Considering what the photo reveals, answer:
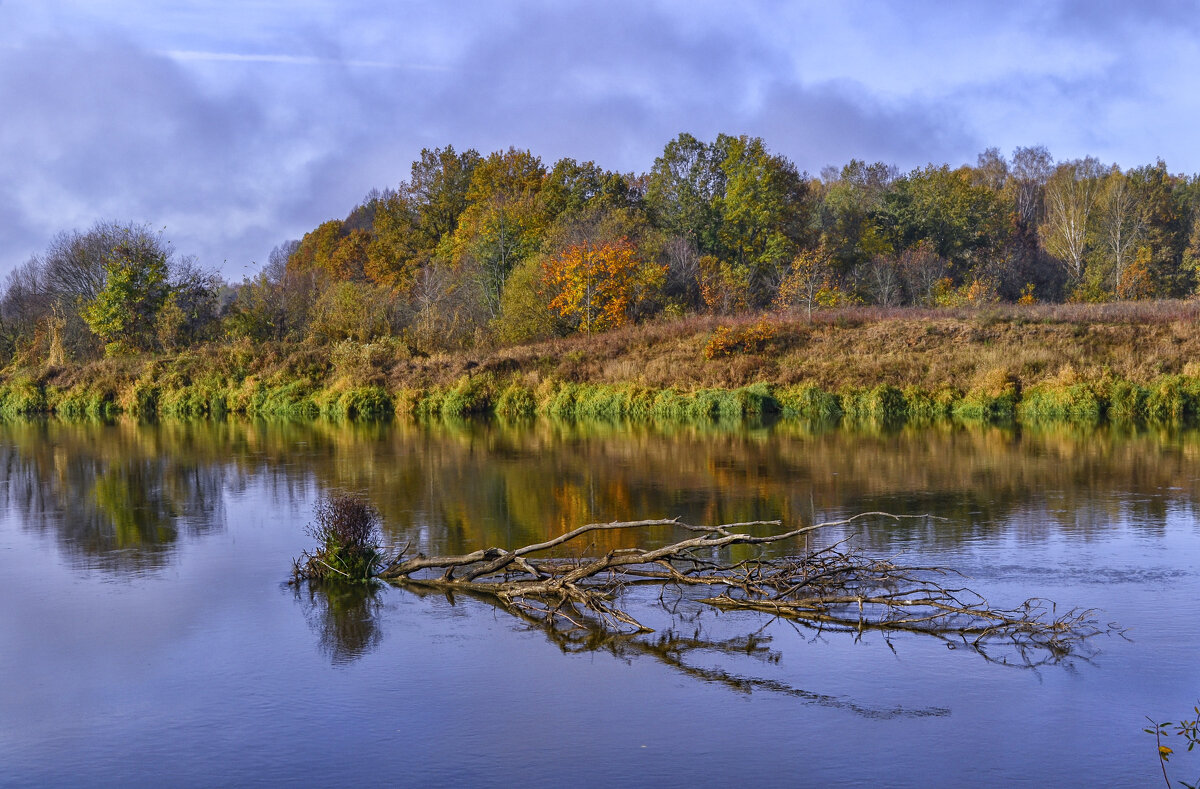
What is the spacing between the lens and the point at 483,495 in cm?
1705

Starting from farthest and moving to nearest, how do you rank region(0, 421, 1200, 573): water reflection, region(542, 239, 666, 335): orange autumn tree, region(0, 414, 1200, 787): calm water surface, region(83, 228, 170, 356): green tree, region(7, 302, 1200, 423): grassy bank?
region(83, 228, 170, 356): green tree, region(542, 239, 666, 335): orange autumn tree, region(7, 302, 1200, 423): grassy bank, region(0, 421, 1200, 573): water reflection, region(0, 414, 1200, 787): calm water surface

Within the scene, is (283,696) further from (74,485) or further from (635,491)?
(74,485)

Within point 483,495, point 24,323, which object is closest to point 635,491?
point 483,495

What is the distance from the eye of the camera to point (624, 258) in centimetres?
4547

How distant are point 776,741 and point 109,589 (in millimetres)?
8030

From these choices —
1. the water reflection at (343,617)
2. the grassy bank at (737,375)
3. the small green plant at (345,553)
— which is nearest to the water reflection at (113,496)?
the small green plant at (345,553)

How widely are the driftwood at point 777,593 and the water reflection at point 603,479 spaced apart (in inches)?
83.9

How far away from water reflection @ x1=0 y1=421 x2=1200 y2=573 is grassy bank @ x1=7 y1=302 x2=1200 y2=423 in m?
4.77

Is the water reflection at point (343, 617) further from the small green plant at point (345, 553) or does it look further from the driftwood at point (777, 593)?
the driftwood at point (777, 593)

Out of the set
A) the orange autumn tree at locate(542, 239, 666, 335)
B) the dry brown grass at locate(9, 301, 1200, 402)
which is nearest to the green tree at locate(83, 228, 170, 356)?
the dry brown grass at locate(9, 301, 1200, 402)

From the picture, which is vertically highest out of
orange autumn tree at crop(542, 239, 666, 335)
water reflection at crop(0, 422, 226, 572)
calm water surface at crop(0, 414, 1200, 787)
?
orange autumn tree at crop(542, 239, 666, 335)

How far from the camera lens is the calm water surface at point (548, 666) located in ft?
21.2

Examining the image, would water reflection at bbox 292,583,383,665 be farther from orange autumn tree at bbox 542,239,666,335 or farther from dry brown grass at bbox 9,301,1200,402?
orange autumn tree at bbox 542,239,666,335

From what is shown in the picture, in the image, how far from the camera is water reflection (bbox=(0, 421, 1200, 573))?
14023 mm
